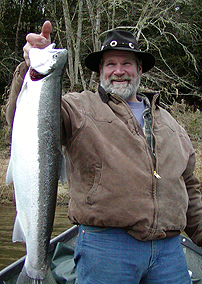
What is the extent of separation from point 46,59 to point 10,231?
7.19 meters

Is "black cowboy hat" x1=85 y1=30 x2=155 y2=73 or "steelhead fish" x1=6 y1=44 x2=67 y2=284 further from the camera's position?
"black cowboy hat" x1=85 y1=30 x2=155 y2=73

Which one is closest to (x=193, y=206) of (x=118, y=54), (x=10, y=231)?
(x=118, y=54)

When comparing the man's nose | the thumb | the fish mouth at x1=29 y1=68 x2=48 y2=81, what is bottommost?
the fish mouth at x1=29 y1=68 x2=48 y2=81

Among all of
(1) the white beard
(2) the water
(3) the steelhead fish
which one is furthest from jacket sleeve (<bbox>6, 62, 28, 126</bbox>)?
(2) the water

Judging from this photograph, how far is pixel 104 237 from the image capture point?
2.51 meters

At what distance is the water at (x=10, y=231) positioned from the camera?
696cm

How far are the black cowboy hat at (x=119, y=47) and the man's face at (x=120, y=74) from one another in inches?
2.4

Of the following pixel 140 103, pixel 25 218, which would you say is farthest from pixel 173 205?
pixel 25 218

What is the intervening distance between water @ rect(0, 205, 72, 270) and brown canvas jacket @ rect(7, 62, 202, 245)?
464 cm

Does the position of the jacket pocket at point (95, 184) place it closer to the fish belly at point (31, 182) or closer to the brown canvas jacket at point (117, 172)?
the brown canvas jacket at point (117, 172)

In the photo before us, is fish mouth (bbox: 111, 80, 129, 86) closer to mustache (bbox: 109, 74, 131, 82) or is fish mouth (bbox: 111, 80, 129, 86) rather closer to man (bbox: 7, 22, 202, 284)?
mustache (bbox: 109, 74, 131, 82)

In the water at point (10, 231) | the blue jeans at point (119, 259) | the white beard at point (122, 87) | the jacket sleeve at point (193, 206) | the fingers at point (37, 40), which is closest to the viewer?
the fingers at point (37, 40)

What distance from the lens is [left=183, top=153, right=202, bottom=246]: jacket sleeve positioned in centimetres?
316

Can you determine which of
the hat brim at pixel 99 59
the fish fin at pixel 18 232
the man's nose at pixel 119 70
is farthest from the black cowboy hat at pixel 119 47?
the fish fin at pixel 18 232
